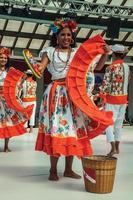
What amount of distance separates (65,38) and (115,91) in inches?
84.8

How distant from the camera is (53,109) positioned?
388cm

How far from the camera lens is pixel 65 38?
13.2 feet

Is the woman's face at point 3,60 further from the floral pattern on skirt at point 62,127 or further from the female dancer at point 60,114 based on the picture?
the floral pattern on skirt at point 62,127

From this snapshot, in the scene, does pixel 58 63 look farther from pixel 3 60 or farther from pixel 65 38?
pixel 3 60

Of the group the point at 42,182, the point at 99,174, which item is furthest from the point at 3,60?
the point at 99,174

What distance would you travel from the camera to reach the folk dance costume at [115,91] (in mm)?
5957

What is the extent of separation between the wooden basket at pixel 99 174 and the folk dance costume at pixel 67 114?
34 cm

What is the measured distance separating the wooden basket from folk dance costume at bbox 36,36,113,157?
1.12 feet

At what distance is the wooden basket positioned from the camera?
336 centimetres

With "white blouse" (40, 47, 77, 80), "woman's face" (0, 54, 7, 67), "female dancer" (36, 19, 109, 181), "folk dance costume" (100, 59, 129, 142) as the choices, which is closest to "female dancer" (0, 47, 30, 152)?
"woman's face" (0, 54, 7, 67)

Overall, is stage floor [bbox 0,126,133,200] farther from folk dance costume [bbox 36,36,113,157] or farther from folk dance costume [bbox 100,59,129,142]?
folk dance costume [bbox 100,59,129,142]

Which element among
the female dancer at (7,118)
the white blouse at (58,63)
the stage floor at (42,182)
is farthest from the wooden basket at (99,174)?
the female dancer at (7,118)

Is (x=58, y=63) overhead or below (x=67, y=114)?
overhead

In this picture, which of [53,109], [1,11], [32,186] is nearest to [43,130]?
[53,109]
